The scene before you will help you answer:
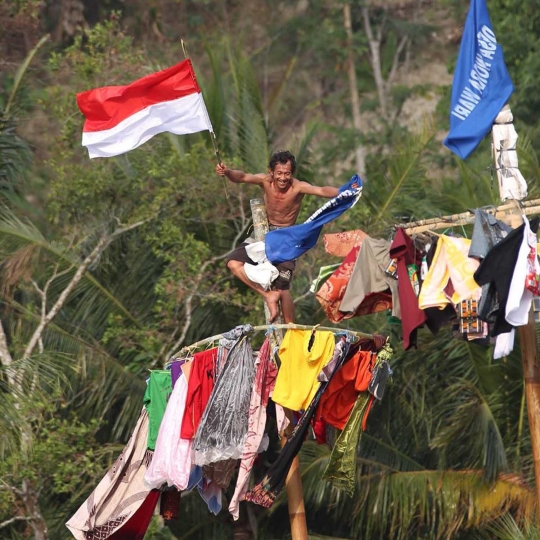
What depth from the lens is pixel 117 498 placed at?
1135 cm

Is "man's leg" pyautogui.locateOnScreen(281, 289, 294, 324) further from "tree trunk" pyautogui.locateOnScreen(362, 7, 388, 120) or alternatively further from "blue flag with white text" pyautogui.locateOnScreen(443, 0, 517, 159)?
"tree trunk" pyautogui.locateOnScreen(362, 7, 388, 120)

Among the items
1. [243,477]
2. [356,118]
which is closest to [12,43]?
[356,118]

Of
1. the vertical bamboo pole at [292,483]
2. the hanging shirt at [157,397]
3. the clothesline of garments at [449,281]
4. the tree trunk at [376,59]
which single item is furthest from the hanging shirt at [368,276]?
the tree trunk at [376,59]

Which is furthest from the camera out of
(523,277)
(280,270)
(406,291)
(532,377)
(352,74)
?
(352,74)

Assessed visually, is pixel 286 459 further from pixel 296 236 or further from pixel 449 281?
pixel 449 281

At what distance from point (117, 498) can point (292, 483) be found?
5.42 ft

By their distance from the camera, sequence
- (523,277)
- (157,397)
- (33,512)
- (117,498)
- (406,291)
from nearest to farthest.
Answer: (523,277) < (406,291) < (157,397) < (117,498) < (33,512)

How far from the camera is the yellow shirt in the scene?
1036 centimetres

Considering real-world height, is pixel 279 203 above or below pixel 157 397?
above

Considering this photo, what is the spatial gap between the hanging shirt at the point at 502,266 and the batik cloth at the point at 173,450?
2.72 m

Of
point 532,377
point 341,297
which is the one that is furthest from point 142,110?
point 532,377

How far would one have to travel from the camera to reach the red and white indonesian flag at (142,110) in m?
11.5

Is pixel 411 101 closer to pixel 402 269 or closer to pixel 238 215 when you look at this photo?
pixel 238 215

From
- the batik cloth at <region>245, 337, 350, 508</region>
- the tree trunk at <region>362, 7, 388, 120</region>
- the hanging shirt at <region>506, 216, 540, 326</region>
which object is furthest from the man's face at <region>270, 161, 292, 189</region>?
the tree trunk at <region>362, 7, 388, 120</region>
